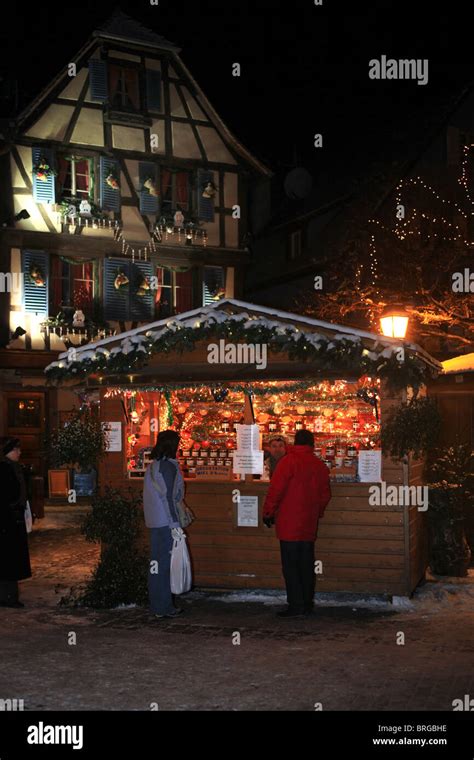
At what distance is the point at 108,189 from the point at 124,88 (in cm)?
282

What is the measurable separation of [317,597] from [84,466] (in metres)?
3.14

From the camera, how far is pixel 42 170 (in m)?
24.1

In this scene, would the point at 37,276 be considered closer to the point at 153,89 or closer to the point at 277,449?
the point at 153,89

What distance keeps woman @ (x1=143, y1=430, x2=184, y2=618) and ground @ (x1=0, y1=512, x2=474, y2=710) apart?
253mm

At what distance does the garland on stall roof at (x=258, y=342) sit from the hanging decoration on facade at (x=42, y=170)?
13901mm

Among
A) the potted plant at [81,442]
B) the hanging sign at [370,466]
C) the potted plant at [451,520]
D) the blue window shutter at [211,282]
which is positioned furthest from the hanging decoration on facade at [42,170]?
the hanging sign at [370,466]

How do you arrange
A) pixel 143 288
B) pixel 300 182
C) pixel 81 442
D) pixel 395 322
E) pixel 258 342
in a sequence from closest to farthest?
pixel 258 342 < pixel 81 442 < pixel 395 322 < pixel 143 288 < pixel 300 182

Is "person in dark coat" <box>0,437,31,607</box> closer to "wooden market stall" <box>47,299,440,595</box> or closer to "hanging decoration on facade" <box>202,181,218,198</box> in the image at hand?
"wooden market stall" <box>47,299,440,595</box>

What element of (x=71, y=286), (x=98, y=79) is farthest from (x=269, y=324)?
(x=98, y=79)

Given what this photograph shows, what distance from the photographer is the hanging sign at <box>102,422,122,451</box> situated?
457 inches

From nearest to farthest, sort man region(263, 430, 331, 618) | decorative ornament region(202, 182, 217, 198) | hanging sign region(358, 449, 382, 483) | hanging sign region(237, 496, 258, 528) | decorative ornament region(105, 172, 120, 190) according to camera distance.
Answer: man region(263, 430, 331, 618) → hanging sign region(358, 449, 382, 483) → hanging sign region(237, 496, 258, 528) → decorative ornament region(105, 172, 120, 190) → decorative ornament region(202, 182, 217, 198)

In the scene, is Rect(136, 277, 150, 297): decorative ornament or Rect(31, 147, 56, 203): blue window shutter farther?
Rect(136, 277, 150, 297): decorative ornament

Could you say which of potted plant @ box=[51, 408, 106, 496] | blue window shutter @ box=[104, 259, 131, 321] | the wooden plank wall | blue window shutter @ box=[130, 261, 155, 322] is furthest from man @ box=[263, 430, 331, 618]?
blue window shutter @ box=[130, 261, 155, 322]

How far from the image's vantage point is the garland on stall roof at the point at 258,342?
10305mm
